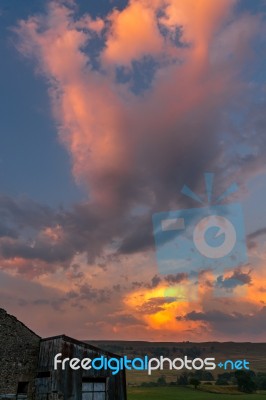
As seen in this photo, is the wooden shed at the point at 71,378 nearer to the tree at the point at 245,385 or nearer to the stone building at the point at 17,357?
the stone building at the point at 17,357

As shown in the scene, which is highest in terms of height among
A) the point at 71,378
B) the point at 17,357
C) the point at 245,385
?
the point at 17,357

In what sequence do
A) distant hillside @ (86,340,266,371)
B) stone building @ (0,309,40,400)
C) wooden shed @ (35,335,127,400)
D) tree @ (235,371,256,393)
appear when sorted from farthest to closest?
distant hillside @ (86,340,266,371)
tree @ (235,371,256,393)
stone building @ (0,309,40,400)
wooden shed @ (35,335,127,400)

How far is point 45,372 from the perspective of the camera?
24312 mm

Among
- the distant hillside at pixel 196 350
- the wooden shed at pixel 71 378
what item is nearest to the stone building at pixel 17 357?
the wooden shed at pixel 71 378

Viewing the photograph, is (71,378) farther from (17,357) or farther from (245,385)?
(245,385)

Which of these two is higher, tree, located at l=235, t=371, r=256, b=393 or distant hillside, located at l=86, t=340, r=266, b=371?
distant hillside, located at l=86, t=340, r=266, b=371

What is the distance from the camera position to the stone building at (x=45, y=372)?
23641 millimetres

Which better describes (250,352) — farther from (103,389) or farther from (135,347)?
(103,389)

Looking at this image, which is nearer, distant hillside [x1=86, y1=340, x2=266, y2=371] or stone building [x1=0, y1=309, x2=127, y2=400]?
stone building [x1=0, y1=309, x2=127, y2=400]

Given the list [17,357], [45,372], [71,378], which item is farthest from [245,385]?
[17,357]

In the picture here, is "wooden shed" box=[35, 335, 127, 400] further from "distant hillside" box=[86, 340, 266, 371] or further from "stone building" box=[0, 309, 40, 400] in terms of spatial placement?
"distant hillside" box=[86, 340, 266, 371]

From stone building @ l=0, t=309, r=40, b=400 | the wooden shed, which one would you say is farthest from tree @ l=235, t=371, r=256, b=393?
stone building @ l=0, t=309, r=40, b=400

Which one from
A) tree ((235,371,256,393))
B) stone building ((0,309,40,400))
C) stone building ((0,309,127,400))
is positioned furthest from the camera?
tree ((235,371,256,393))

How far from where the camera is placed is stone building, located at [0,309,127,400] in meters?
23.6
